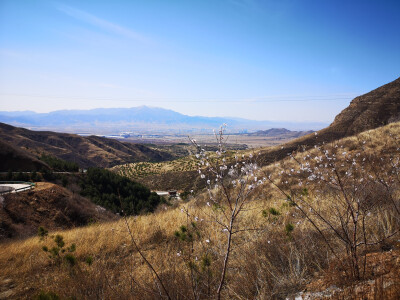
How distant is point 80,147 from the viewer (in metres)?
92.3

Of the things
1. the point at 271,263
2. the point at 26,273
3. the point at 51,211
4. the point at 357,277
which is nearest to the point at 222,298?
the point at 271,263

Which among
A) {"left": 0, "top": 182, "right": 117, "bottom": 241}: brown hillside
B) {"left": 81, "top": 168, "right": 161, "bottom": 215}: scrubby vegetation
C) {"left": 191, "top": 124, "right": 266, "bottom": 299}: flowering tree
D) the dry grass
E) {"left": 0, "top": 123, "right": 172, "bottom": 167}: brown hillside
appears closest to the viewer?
{"left": 191, "top": 124, "right": 266, "bottom": 299}: flowering tree

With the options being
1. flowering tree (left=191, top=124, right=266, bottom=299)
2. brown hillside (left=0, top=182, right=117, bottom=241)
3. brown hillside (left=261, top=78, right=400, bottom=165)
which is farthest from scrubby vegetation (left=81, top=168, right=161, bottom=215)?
brown hillside (left=261, top=78, right=400, bottom=165)

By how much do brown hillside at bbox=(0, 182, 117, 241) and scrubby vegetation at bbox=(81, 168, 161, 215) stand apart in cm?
A: 403

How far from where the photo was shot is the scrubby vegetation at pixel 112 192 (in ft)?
60.1

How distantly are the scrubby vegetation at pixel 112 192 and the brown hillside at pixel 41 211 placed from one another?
13.2 feet

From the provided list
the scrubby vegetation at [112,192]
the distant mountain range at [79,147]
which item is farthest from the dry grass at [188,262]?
the distant mountain range at [79,147]

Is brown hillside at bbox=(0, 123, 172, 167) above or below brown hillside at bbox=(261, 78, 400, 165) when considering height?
below

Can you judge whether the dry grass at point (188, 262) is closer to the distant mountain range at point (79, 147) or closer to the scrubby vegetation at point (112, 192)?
the scrubby vegetation at point (112, 192)

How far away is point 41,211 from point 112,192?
30.0 ft

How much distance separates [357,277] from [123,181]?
77.8ft

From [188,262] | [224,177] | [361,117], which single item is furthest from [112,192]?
[361,117]

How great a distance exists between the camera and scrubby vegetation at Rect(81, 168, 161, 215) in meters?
18.3

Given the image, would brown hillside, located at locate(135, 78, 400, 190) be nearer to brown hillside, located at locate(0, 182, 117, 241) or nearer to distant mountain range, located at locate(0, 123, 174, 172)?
A: brown hillside, located at locate(0, 182, 117, 241)
